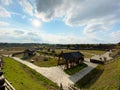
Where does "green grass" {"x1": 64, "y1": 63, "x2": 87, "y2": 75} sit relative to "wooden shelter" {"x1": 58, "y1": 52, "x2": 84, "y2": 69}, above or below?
below

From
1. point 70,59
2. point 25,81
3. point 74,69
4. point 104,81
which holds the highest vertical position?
point 70,59

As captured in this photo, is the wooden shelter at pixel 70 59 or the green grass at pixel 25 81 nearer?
the green grass at pixel 25 81

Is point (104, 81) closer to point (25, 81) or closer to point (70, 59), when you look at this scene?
point (25, 81)

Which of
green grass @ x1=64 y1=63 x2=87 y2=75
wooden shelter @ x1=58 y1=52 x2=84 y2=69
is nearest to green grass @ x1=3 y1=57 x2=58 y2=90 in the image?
green grass @ x1=64 y1=63 x2=87 y2=75

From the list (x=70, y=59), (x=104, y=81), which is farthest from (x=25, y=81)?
(x=70, y=59)

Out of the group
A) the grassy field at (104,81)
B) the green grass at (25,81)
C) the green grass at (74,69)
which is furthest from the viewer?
the green grass at (74,69)

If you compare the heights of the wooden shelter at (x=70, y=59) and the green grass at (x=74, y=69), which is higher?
the wooden shelter at (x=70, y=59)

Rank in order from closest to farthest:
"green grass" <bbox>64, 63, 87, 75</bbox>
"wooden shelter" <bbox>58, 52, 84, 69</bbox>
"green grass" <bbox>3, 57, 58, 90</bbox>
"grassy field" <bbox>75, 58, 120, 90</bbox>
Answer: "green grass" <bbox>3, 57, 58, 90</bbox> < "grassy field" <bbox>75, 58, 120, 90</bbox> < "green grass" <bbox>64, 63, 87, 75</bbox> < "wooden shelter" <bbox>58, 52, 84, 69</bbox>

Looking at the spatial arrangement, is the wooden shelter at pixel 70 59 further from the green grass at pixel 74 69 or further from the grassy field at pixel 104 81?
the grassy field at pixel 104 81

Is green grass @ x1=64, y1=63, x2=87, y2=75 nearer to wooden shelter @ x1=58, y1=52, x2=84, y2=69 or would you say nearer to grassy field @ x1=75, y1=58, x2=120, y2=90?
wooden shelter @ x1=58, y1=52, x2=84, y2=69

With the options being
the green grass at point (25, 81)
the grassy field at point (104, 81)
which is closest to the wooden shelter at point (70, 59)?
the grassy field at point (104, 81)

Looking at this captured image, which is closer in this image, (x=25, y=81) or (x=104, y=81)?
(x=25, y=81)

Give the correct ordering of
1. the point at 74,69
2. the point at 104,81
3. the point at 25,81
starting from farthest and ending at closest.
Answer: the point at 74,69 < the point at 104,81 < the point at 25,81

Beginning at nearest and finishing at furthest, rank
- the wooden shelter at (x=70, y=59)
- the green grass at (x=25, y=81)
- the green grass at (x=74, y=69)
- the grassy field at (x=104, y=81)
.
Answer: the green grass at (x=25, y=81), the grassy field at (x=104, y=81), the green grass at (x=74, y=69), the wooden shelter at (x=70, y=59)
